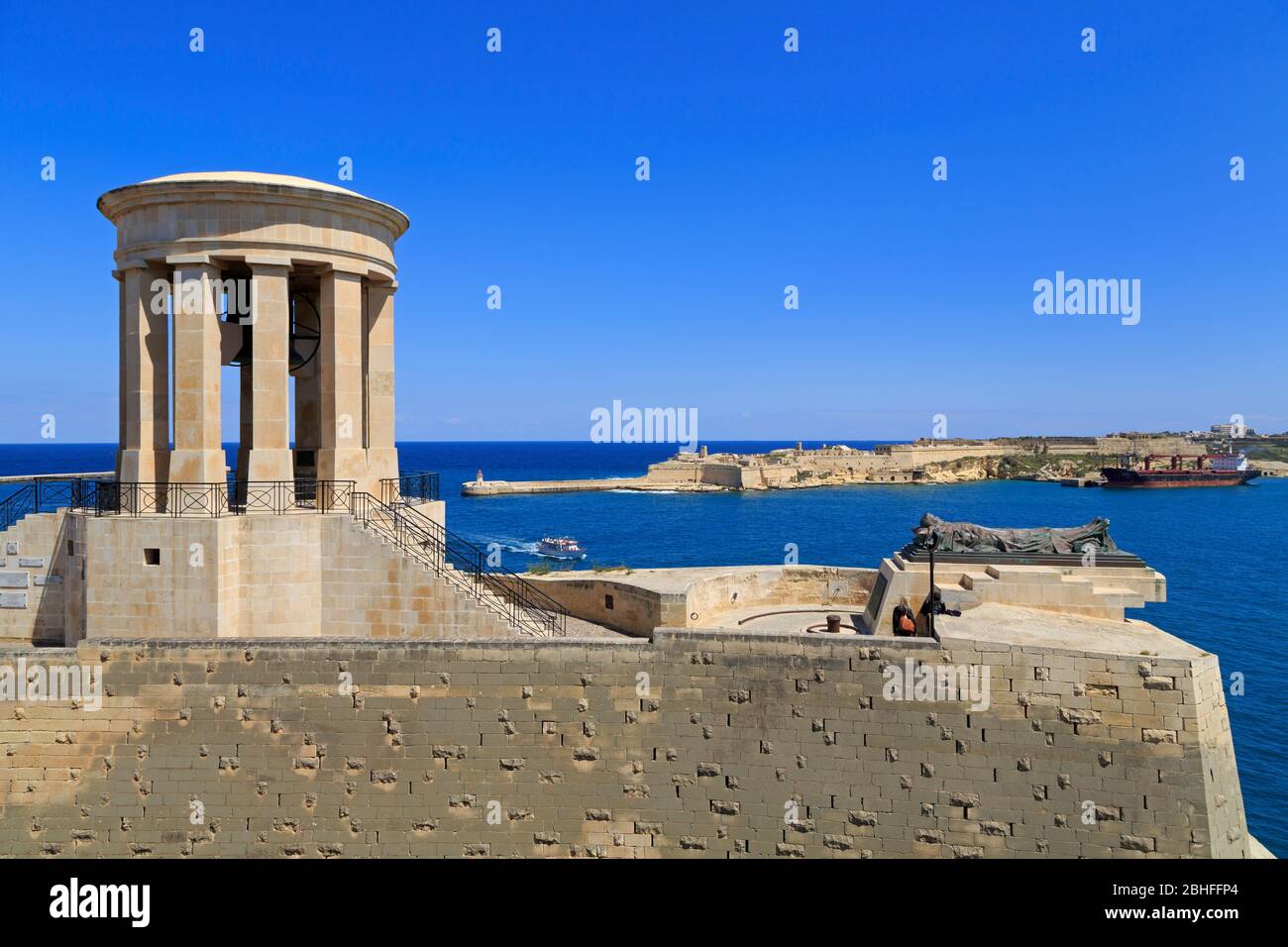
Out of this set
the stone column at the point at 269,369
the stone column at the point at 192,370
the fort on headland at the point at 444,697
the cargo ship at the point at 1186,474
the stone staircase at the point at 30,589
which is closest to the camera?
the fort on headland at the point at 444,697

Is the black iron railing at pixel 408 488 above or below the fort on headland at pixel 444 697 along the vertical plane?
above

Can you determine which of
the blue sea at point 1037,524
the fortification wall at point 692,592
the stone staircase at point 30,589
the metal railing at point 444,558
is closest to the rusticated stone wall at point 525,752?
the metal railing at point 444,558

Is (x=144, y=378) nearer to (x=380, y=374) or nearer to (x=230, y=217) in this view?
(x=230, y=217)

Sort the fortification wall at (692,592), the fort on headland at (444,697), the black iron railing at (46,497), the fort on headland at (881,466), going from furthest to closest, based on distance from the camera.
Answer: the fort on headland at (881,466) → the fortification wall at (692,592) → the black iron railing at (46,497) → the fort on headland at (444,697)

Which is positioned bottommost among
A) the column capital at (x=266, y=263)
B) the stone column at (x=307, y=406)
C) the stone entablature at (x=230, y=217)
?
the stone column at (x=307, y=406)

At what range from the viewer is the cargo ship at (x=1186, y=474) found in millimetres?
118750

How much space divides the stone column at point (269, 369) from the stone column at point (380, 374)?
A: 2.16 meters

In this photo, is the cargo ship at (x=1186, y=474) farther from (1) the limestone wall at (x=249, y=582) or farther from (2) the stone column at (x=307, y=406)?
(1) the limestone wall at (x=249, y=582)

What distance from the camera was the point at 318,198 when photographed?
43.5 feet

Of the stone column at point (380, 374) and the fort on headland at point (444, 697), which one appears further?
the stone column at point (380, 374)

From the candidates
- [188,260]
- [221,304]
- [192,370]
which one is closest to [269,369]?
[192,370]

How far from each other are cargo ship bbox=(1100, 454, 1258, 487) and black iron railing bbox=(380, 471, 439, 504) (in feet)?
438

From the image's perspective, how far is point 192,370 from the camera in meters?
13.0
